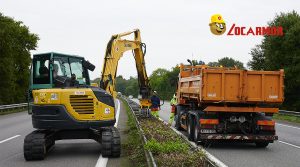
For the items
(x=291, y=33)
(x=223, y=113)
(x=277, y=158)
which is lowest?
(x=277, y=158)

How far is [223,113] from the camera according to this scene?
1509 centimetres

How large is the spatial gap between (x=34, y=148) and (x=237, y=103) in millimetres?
6687

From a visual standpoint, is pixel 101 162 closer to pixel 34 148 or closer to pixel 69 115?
pixel 69 115

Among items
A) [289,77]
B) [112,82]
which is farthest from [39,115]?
[289,77]

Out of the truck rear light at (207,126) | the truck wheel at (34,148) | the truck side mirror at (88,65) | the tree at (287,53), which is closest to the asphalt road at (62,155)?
the truck wheel at (34,148)

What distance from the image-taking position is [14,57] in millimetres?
57375

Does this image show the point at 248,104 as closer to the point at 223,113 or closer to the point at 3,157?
the point at 223,113

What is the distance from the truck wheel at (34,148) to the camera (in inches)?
446

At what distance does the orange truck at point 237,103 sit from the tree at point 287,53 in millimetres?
37350

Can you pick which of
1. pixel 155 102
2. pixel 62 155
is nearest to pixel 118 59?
pixel 155 102

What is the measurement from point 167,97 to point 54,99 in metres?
93.4

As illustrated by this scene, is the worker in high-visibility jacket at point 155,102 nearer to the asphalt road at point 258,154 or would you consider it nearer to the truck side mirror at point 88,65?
the asphalt road at point 258,154

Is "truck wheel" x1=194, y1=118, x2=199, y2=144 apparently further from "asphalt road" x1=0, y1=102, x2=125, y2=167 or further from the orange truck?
"asphalt road" x1=0, y1=102, x2=125, y2=167

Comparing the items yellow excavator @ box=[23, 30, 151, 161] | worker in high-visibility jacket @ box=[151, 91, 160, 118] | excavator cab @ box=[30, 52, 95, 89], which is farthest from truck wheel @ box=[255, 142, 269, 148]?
worker in high-visibility jacket @ box=[151, 91, 160, 118]
